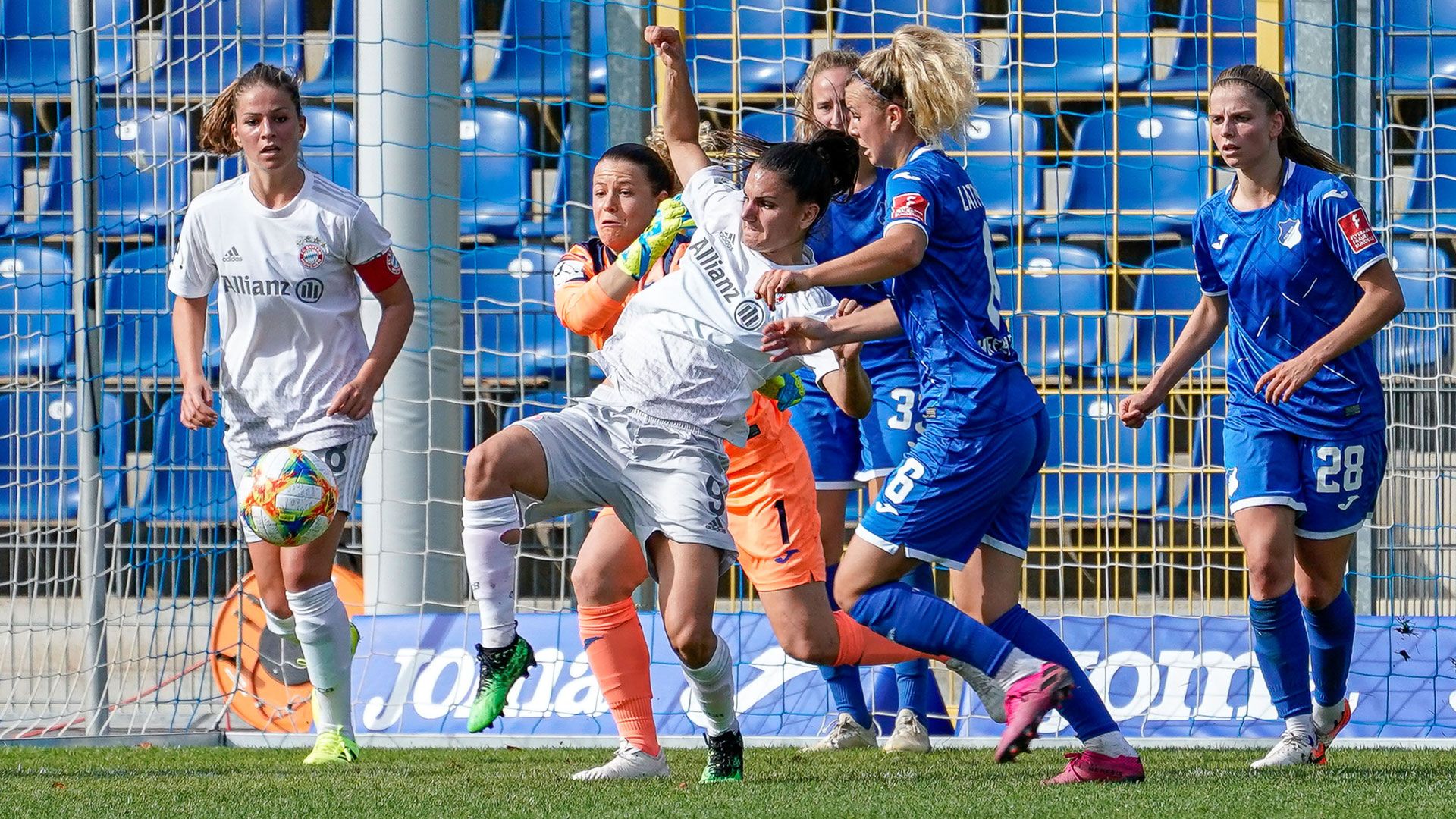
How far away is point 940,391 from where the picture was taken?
3814 mm

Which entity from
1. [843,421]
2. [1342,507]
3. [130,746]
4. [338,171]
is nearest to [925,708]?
[843,421]

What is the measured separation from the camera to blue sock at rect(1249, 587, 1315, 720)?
4.27 meters

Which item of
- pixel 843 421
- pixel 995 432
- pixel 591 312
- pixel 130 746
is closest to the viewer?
pixel 995 432

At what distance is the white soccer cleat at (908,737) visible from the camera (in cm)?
494

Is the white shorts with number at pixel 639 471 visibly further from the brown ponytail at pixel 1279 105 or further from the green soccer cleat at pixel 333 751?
the brown ponytail at pixel 1279 105

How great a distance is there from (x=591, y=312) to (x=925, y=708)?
70.2 inches

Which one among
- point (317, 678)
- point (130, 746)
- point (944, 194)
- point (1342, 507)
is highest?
point (944, 194)

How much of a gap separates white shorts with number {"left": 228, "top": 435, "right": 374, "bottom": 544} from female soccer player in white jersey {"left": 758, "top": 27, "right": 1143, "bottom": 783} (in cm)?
156

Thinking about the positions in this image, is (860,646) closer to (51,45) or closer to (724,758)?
(724,758)

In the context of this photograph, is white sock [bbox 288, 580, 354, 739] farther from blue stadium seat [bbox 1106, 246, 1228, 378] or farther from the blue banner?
blue stadium seat [bbox 1106, 246, 1228, 378]

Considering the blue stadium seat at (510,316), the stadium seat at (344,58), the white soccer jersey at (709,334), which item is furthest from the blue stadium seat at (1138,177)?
the white soccer jersey at (709,334)

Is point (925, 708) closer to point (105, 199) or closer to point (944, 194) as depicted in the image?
point (944, 194)

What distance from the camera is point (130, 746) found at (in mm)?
5555

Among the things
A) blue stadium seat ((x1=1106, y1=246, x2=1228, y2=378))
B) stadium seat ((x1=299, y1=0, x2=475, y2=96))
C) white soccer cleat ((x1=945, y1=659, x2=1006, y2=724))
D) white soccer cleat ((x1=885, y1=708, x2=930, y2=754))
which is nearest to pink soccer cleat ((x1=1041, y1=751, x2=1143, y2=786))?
white soccer cleat ((x1=945, y1=659, x2=1006, y2=724))
